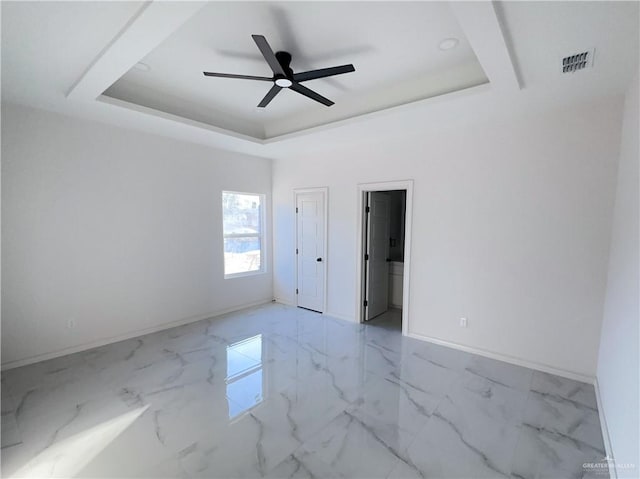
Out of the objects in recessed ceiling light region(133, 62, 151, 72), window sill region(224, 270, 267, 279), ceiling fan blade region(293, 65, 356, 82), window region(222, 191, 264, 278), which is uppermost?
recessed ceiling light region(133, 62, 151, 72)

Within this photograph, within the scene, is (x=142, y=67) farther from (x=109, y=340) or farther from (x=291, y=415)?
(x=291, y=415)

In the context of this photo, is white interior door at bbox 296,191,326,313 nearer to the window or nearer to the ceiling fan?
the window

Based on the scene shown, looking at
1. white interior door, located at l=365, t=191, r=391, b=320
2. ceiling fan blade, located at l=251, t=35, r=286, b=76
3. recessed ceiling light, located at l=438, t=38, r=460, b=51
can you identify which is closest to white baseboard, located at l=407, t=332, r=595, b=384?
white interior door, located at l=365, t=191, r=391, b=320

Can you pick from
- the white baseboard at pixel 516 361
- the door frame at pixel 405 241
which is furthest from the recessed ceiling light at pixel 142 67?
the white baseboard at pixel 516 361

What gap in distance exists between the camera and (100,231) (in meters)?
→ 3.53

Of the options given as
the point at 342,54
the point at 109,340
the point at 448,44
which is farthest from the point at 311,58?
the point at 109,340

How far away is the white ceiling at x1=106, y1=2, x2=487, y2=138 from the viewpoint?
6.58ft

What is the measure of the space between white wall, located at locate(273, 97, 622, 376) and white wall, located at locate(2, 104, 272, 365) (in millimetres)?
2562

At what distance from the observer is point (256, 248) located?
5.42m

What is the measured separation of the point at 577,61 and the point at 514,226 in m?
1.59

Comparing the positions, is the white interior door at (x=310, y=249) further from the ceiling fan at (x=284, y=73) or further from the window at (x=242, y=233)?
the ceiling fan at (x=284, y=73)

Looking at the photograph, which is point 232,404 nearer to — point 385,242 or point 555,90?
point 385,242

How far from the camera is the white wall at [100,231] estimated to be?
299 cm

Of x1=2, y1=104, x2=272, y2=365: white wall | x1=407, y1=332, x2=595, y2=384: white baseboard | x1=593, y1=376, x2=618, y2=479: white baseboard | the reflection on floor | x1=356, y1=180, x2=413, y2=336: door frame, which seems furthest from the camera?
the reflection on floor
